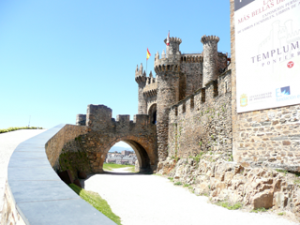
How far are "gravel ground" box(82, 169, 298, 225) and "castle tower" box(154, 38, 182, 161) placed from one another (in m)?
7.52

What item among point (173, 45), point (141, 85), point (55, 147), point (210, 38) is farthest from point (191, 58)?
point (55, 147)

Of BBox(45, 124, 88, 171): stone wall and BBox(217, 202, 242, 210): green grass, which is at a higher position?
BBox(45, 124, 88, 171): stone wall

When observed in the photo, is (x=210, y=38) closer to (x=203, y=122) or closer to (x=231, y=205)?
(x=203, y=122)

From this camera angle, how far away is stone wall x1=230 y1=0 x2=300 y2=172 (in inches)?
274

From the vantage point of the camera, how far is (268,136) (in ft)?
25.1

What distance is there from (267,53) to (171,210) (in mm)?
5862

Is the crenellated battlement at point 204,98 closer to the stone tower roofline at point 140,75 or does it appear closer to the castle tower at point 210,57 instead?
the castle tower at point 210,57

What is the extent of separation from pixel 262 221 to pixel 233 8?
7455 mm

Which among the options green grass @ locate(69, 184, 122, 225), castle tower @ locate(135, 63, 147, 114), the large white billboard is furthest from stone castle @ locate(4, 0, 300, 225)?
castle tower @ locate(135, 63, 147, 114)

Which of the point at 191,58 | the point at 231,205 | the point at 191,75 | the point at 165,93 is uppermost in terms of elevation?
the point at 191,58

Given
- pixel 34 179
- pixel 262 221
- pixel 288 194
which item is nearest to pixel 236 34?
pixel 288 194

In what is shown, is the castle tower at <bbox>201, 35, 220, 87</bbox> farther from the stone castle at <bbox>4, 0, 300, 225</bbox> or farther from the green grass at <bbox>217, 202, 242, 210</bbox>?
the green grass at <bbox>217, 202, 242, 210</bbox>

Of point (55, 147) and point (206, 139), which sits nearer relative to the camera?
point (55, 147)

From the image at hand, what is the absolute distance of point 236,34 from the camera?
359 inches
